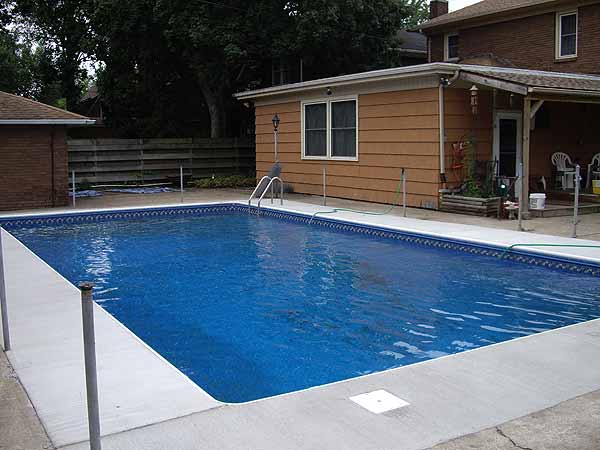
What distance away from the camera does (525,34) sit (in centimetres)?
1781

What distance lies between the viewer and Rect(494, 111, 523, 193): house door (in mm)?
12953

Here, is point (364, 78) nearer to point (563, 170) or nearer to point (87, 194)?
point (563, 170)

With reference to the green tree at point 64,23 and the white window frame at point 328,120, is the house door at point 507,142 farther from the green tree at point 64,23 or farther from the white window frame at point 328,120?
the green tree at point 64,23

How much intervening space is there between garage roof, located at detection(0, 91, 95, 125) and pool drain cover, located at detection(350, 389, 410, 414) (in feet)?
38.9

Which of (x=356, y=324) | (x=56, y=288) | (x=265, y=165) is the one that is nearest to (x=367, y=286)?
(x=356, y=324)

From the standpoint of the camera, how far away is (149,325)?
243 inches

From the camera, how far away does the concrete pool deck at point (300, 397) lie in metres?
3.29

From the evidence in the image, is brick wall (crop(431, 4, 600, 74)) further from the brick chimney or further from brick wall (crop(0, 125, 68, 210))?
brick wall (crop(0, 125, 68, 210))

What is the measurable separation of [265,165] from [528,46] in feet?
25.5

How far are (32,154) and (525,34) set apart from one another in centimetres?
1291

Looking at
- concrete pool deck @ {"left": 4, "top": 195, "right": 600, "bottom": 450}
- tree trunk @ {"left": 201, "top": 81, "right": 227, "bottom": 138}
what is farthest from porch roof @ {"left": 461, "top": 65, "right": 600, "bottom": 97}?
tree trunk @ {"left": 201, "top": 81, "right": 227, "bottom": 138}

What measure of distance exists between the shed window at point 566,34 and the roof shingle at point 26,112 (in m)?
11.9

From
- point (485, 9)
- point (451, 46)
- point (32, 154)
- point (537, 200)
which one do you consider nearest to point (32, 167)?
point (32, 154)

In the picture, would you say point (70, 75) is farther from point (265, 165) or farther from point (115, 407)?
point (115, 407)
